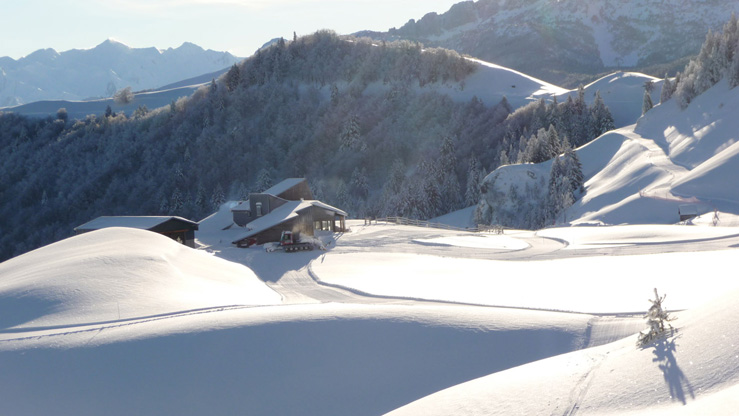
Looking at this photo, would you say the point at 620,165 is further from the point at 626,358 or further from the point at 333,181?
the point at 333,181

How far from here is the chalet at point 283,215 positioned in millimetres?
46812

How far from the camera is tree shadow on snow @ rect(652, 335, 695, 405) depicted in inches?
324

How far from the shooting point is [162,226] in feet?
157

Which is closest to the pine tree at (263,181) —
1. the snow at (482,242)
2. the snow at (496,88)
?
the snow at (496,88)

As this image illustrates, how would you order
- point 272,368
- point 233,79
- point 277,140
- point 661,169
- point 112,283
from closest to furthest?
point 272,368
point 112,283
point 661,169
point 277,140
point 233,79

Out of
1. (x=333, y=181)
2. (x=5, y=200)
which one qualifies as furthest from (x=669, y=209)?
(x=5, y=200)

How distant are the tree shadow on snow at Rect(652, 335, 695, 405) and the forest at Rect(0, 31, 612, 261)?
8770cm

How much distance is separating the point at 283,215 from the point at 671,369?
137ft

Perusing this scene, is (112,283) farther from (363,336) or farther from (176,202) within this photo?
(176,202)

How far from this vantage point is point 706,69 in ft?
217

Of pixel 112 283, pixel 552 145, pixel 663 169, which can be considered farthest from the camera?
pixel 552 145

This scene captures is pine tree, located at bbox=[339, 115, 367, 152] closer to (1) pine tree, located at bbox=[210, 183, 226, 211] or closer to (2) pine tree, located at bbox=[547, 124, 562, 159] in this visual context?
(1) pine tree, located at bbox=[210, 183, 226, 211]

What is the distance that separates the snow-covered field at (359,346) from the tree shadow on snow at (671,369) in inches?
1.6

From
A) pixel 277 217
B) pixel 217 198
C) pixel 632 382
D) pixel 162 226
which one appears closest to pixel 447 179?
pixel 217 198
